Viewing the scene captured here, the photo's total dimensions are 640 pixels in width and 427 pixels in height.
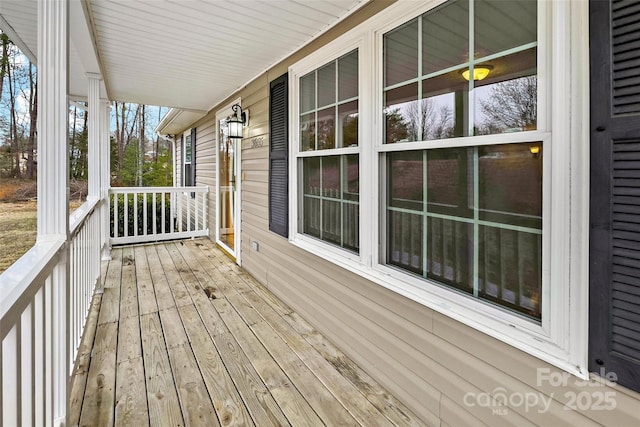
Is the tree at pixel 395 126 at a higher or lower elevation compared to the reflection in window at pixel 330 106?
lower

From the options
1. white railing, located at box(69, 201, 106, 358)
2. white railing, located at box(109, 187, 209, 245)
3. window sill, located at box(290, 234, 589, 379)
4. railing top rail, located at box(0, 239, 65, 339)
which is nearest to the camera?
railing top rail, located at box(0, 239, 65, 339)

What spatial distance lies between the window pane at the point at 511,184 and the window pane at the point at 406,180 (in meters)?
0.38

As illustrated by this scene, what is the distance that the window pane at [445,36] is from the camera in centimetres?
160

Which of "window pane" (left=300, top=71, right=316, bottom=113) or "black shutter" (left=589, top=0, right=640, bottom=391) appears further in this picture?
"window pane" (left=300, top=71, right=316, bottom=113)

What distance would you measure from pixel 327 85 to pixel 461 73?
4.34ft

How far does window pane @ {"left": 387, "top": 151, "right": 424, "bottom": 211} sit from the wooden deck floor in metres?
1.22

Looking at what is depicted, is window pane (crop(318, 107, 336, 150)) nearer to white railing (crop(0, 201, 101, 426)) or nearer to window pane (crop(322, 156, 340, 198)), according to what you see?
window pane (crop(322, 156, 340, 198))

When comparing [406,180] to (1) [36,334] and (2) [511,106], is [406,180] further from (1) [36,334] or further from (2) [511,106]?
(1) [36,334]

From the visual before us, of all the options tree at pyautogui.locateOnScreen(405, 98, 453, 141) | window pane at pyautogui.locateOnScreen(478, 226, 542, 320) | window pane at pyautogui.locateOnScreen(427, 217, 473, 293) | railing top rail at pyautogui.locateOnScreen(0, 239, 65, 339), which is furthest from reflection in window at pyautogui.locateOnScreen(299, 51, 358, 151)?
railing top rail at pyautogui.locateOnScreen(0, 239, 65, 339)

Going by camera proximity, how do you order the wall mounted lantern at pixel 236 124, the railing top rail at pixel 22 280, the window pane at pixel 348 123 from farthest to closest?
1. the wall mounted lantern at pixel 236 124
2. the window pane at pixel 348 123
3. the railing top rail at pixel 22 280

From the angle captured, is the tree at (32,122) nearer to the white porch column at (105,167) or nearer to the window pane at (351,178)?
the window pane at (351,178)

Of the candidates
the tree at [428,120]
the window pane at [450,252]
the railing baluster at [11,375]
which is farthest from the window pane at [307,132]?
the railing baluster at [11,375]

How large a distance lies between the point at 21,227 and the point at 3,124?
43 centimetres

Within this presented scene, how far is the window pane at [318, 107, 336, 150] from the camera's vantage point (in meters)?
2.62
